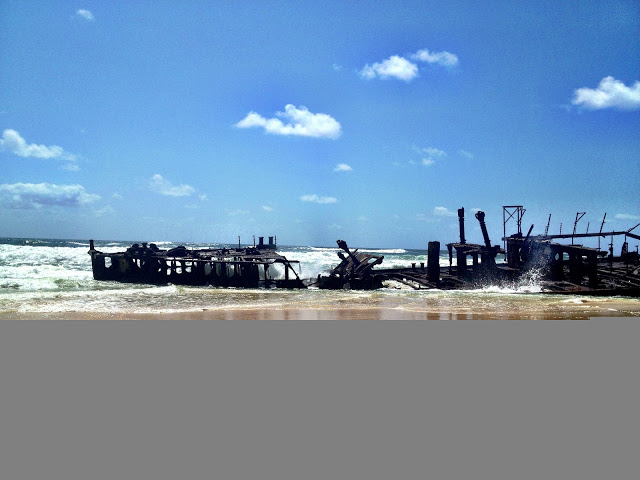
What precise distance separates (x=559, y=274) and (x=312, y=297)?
1380 cm

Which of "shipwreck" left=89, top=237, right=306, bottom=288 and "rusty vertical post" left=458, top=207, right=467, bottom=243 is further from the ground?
"rusty vertical post" left=458, top=207, right=467, bottom=243

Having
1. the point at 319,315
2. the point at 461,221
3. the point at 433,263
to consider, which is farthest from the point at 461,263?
the point at 319,315

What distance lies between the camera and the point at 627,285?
23844mm

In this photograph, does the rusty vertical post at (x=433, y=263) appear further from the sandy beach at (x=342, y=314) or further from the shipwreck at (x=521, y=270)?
the sandy beach at (x=342, y=314)

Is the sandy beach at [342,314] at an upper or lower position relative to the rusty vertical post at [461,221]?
lower

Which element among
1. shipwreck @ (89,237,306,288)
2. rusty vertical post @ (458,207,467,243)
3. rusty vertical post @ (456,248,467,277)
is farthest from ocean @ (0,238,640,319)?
rusty vertical post @ (458,207,467,243)

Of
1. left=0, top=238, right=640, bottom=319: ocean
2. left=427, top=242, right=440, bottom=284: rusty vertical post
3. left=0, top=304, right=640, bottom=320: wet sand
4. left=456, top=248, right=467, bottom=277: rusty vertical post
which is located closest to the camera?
left=0, top=304, right=640, bottom=320: wet sand

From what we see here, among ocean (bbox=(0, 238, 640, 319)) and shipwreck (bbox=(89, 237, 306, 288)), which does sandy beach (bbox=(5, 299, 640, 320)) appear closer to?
ocean (bbox=(0, 238, 640, 319))

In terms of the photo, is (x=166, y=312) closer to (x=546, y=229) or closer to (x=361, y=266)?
(x=361, y=266)

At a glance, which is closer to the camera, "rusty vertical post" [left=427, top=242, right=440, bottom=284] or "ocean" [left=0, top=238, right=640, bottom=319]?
"ocean" [left=0, top=238, right=640, bottom=319]

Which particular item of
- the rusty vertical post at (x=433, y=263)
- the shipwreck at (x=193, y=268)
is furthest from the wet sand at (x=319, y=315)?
the shipwreck at (x=193, y=268)

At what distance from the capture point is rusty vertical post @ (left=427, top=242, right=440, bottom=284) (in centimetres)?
2639

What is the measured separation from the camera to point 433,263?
26.7m

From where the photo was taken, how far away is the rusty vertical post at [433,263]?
86.6 feet
